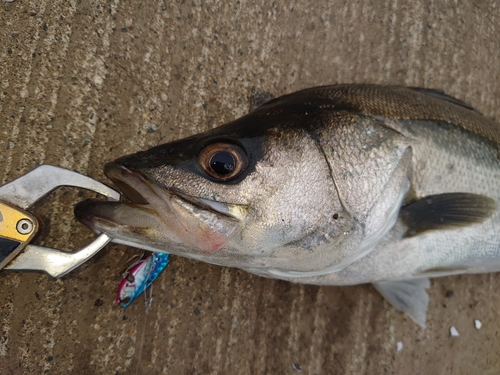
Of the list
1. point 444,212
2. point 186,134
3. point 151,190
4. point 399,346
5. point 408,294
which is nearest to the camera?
point 151,190

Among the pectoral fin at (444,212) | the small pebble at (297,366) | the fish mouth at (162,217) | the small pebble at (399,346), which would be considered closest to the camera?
the fish mouth at (162,217)

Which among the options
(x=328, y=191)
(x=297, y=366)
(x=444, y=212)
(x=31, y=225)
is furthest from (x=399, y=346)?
(x=31, y=225)

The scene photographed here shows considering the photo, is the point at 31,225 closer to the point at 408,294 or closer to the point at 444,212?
the point at 444,212

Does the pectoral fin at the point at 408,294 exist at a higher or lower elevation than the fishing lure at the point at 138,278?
lower

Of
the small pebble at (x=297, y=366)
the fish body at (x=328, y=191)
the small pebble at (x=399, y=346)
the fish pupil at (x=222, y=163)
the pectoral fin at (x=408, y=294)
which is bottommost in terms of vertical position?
the small pebble at (x=399, y=346)

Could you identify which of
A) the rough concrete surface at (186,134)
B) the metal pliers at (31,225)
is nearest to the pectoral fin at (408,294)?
the rough concrete surface at (186,134)

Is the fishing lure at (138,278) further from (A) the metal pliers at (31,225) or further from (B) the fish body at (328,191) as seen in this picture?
(B) the fish body at (328,191)
